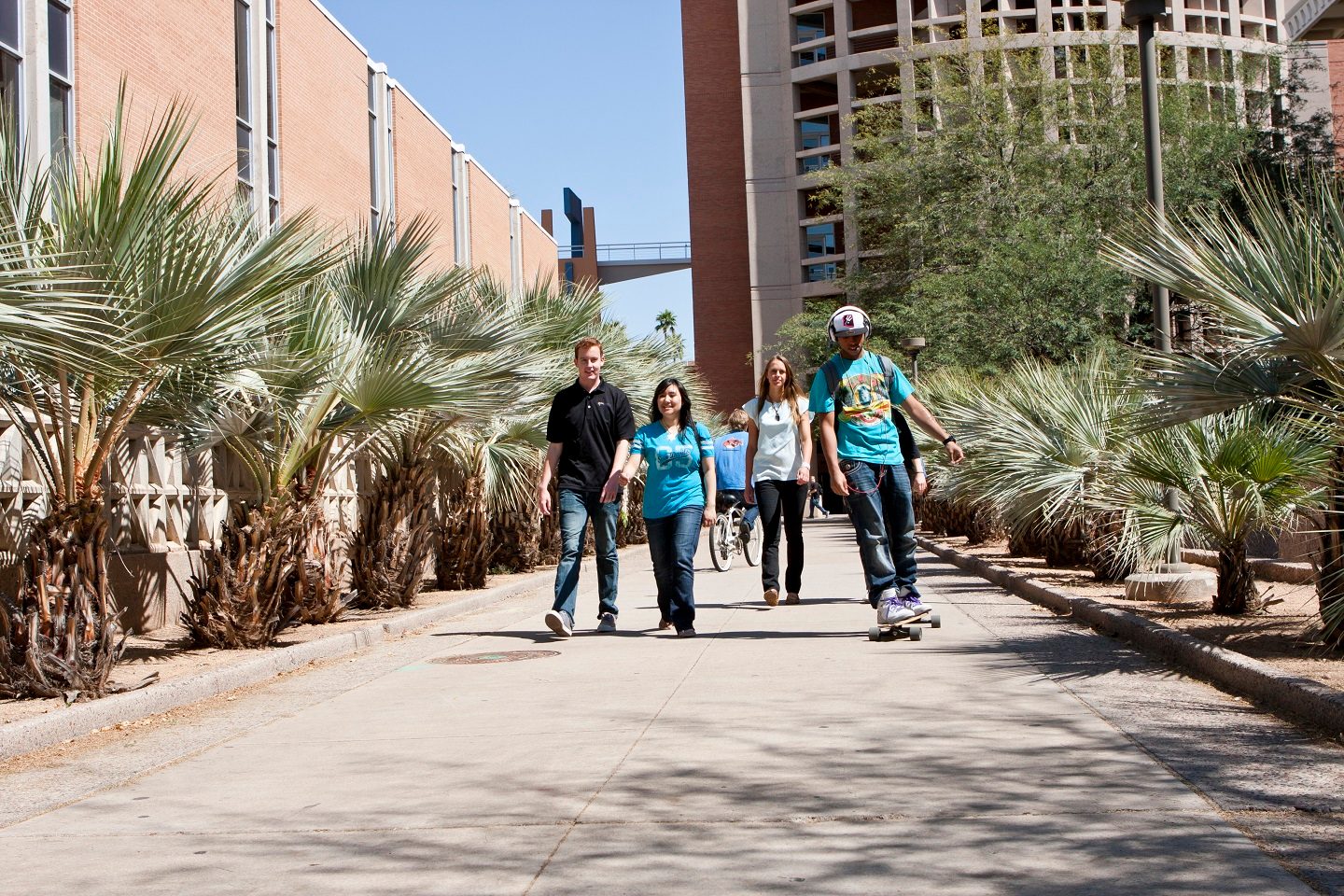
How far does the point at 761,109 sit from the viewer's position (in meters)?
77.8

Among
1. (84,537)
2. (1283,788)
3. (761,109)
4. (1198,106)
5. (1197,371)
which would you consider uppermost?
(761,109)

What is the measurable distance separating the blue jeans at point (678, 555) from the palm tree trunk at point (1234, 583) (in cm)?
365

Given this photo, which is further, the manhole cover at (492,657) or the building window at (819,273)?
the building window at (819,273)

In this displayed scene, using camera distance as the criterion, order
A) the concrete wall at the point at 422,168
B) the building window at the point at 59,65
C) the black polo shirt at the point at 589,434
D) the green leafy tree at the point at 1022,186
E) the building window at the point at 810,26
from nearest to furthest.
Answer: the black polo shirt at the point at 589,434, the building window at the point at 59,65, the green leafy tree at the point at 1022,186, the concrete wall at the point at 422,168, the building window at the point at 810,26

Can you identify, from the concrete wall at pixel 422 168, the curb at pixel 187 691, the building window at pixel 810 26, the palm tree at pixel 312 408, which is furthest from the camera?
the building window at pixel 810 26

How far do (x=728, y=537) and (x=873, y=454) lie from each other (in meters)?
10.2

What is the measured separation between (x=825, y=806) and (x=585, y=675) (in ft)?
12.7

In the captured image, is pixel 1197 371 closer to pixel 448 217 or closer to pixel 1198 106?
pixel 448 217

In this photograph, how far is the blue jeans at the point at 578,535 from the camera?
10.8 meters

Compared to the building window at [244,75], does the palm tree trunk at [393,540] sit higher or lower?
lower

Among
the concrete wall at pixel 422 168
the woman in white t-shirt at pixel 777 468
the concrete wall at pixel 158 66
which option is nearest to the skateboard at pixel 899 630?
the woman in white t-shirt at pixel 777 468

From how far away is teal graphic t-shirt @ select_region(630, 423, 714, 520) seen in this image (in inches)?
425

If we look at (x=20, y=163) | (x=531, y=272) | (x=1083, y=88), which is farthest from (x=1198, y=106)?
(x=20, y=163)

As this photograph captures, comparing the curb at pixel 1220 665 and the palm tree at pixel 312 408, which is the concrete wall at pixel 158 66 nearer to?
the palm tree at pixel 312 408
